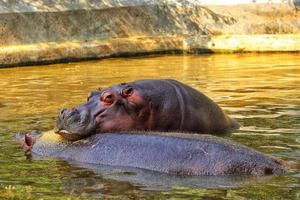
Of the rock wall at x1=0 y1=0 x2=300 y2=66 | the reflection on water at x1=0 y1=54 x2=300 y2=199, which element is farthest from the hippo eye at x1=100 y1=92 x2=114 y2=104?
the rock wall at x1=0 y1=0 x2=300 y2=66

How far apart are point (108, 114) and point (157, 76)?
6.36 metres

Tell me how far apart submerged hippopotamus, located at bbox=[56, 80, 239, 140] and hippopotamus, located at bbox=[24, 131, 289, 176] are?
0.18m

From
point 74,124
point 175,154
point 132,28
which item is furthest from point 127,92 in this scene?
point 132,28

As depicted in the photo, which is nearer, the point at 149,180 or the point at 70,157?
the point at 149,180

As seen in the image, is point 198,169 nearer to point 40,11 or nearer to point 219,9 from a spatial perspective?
point 40,11

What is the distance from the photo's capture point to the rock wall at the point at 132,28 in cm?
1622

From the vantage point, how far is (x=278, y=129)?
674 cm

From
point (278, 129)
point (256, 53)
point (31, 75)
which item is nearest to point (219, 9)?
point (256, 53)

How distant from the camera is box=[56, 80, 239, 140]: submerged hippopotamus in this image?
597cm

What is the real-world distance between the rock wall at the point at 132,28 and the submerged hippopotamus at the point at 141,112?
912 cm

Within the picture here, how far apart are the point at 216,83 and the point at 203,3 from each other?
8.66 metres

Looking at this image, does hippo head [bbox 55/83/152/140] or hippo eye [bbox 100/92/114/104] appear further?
hippo eye [bbox 100/92/114/104]

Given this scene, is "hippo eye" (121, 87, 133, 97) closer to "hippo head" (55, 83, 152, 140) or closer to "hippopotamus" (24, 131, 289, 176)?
"hippo head" (55, 83, 152, 140)

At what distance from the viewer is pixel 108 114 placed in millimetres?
6031
